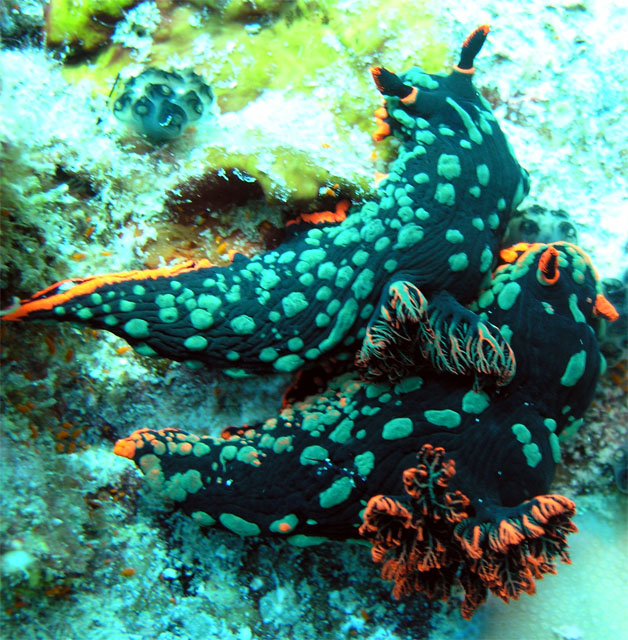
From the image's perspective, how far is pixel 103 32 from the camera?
3.40 meters

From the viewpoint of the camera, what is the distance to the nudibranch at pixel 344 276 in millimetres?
2717

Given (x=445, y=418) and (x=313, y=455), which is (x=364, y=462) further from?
(x=445, y=418)

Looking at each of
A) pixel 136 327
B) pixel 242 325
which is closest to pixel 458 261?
pixel 242 325

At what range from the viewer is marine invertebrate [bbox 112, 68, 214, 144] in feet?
10.0

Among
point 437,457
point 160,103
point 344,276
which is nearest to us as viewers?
point 437,457

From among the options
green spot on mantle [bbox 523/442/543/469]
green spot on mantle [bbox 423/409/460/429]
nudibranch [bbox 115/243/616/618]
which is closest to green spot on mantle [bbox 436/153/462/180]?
nudibranch [bbox 115/243/616/618]

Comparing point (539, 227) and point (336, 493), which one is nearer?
point (336, 493)

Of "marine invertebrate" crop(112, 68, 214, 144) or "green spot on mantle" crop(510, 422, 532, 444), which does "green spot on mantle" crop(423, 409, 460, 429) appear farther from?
"marine invertebrate" crop(112, 68, 214, 144)

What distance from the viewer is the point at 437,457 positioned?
2572mm

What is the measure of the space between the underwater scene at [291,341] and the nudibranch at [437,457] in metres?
0.02

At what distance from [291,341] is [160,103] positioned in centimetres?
161

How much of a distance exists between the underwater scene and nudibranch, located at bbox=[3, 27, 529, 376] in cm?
2

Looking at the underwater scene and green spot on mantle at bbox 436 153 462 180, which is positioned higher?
green spot on mantle at bbox 436 153 462 180

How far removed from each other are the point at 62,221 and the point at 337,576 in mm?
2706
